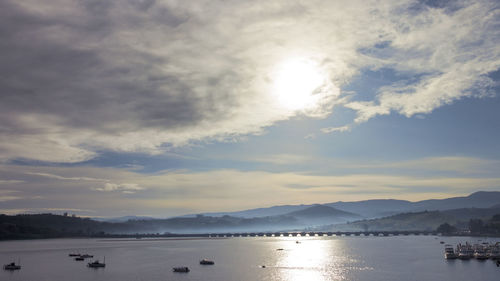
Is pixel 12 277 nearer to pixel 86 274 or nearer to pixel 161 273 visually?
pixel 86 274

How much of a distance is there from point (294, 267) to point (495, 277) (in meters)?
81.9

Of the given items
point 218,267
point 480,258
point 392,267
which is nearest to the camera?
point 392,267

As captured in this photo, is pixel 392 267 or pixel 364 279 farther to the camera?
pixel 392 267

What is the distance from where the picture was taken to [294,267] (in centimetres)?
18525

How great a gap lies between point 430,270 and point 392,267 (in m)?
16.0

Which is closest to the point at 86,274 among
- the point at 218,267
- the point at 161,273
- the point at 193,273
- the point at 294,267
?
the point at 161,273

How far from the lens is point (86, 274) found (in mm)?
162750

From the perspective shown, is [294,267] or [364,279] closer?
[364,279]

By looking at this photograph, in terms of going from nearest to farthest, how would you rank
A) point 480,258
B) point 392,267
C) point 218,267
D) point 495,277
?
point 495,277 → point 392,267 → point 218,267 → point 480,258

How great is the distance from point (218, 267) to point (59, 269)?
7325cm

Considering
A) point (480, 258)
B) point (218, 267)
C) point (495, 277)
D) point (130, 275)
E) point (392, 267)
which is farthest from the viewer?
point (480, 258)

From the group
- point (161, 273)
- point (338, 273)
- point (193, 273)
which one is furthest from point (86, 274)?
point (338, 273)

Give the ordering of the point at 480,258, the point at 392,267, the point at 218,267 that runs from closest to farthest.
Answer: the point at 392,267 < the point at 218,267 < the point at 480,258

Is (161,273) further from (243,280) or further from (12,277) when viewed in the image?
(12,277)
